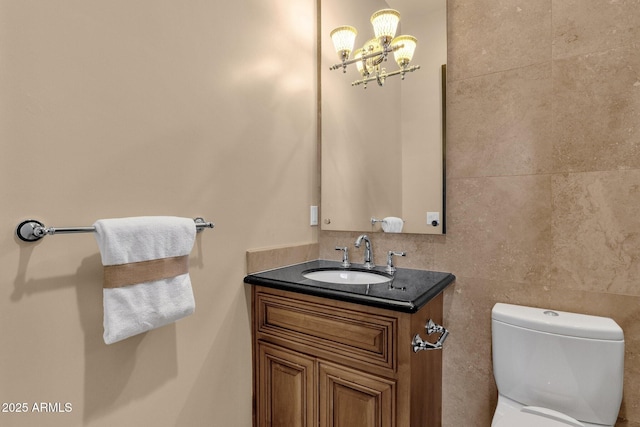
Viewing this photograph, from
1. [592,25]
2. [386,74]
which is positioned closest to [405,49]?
[386,74]

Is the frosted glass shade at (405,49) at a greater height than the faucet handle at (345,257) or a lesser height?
greater

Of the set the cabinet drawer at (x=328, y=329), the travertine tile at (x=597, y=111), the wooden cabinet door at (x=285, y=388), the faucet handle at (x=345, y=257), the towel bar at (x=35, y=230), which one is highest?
the travertine tile at (x=597, y=111)

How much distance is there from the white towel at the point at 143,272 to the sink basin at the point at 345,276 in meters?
0.63

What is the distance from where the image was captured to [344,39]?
5.51ft

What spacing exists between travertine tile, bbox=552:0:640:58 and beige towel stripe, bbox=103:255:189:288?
163 cm

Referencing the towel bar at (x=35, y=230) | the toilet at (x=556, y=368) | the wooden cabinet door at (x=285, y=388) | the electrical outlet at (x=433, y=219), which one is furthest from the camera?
the electrical outlet at (x=433, y=219)

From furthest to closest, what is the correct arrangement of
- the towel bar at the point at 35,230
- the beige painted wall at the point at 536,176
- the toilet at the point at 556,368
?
the beige painted wall at the point at 536,176, the toilet at the point at 556,368, the towel bar at the point at 35,230

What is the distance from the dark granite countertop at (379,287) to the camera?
3.47 feet

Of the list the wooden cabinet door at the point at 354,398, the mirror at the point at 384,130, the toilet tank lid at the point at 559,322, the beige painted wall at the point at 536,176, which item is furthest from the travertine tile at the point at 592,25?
the wooden cabinet door at the point at 354,398

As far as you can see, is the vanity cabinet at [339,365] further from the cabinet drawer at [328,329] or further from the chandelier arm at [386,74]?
the chandelier arm at [386,74]

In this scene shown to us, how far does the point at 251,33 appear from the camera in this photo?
4.74ft

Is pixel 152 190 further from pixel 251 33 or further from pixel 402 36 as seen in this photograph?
pixel 402 36

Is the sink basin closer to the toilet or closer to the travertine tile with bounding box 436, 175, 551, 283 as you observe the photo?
the travertine tile with bounding box 436, 175, 551, 283

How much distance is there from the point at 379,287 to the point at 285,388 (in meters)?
0.60
